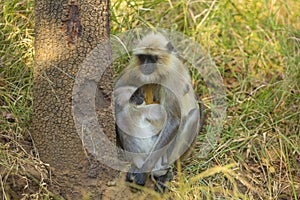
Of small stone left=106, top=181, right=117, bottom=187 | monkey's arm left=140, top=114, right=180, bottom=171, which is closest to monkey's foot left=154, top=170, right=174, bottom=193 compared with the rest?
monkey's arm left=140, top=114, right=180, bottom=171

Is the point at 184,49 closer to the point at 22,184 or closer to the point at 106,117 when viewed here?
the point at 106,117

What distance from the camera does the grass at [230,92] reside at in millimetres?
3201

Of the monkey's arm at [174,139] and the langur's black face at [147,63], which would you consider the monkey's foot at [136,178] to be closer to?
the monkey's arm at [174,139]

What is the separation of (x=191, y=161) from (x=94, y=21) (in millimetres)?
1121

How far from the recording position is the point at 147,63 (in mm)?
3404

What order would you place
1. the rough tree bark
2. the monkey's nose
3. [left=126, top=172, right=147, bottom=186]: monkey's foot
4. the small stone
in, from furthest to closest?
the monkey's nose, [left=126, top=172, right=147, bottom=186]: monkey's foot, the small stone, the rough tree bark

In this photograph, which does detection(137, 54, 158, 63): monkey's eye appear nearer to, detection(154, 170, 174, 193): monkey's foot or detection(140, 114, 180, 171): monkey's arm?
detection(140, 114, 180, 171): monkey's arm

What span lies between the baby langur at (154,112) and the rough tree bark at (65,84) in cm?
25

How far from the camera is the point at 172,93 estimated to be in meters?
3.41

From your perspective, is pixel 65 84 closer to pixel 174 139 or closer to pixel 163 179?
pixel 174 139

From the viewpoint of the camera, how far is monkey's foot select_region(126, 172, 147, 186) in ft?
10.7

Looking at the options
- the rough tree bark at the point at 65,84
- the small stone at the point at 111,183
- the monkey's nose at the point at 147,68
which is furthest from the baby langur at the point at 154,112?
the rough tree bark at the point at 65,84

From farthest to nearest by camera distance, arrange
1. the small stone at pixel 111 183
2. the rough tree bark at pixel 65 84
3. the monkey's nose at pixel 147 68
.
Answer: the monkey's nose at pixel 147 68, the small stone at pixel 111 183, the rough tree bark at pixel 65 84

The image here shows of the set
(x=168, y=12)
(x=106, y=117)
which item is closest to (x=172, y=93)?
(x=106, y=117)
